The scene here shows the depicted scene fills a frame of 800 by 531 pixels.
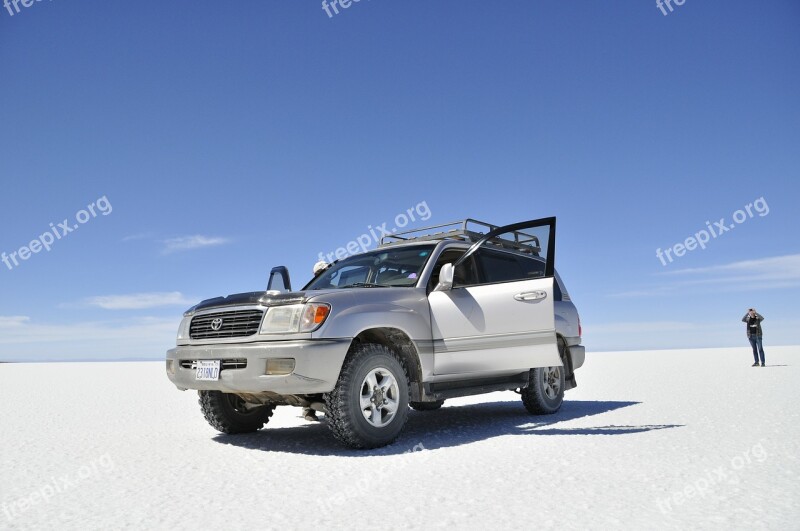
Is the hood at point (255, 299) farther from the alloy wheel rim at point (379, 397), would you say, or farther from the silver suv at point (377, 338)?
the alloy wheel rim at point (379, 397)

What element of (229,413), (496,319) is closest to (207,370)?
(229,413)

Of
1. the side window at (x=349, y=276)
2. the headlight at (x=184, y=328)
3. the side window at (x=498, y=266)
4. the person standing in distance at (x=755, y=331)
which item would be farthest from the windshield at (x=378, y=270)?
the person standing in distance at (x=755, y=331)

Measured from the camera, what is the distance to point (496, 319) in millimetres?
6418

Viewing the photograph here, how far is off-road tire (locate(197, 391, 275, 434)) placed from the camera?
6418 millimetres

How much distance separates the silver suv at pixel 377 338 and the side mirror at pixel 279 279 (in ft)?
0.07

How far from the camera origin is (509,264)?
7.48 metres

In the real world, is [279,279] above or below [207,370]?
above

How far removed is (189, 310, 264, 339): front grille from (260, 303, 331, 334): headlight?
0.38ft

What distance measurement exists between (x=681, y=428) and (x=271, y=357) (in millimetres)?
4090

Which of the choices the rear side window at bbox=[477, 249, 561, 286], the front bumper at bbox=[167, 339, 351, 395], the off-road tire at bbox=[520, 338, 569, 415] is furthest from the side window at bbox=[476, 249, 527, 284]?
the front bumper at bbox=[167, 339, 351, 395]

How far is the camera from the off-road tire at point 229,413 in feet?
21.1

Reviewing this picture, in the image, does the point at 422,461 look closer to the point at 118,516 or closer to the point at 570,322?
the point at 118,516

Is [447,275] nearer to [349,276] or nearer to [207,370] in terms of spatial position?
[349,276]

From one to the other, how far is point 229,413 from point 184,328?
1.00 meters
